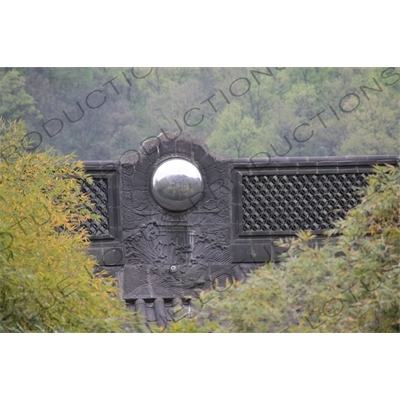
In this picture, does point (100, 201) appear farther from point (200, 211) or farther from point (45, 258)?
point (45, 258)

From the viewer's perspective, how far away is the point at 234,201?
5352mm

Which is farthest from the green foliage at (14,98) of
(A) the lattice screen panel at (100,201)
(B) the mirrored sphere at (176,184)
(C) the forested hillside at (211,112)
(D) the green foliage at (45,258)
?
(C) the forested hillside at (211,112)

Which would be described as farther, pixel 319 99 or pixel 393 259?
pixel 319 99

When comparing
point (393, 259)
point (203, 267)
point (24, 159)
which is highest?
point (24, 159)

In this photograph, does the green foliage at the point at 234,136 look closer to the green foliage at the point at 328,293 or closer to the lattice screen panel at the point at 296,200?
the lattice screen panel at the point at 296,200

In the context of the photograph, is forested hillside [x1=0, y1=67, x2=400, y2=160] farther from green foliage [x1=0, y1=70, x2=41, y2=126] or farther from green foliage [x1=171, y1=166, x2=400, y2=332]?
green foliage [x1=171, y1=166, x2=400, y2=332]

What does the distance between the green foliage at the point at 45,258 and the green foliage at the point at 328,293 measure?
20.3 inches

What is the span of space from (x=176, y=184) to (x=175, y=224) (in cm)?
26

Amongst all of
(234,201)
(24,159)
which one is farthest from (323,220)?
(24,159)

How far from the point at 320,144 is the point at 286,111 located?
0.68m

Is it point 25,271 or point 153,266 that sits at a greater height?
point 153,266

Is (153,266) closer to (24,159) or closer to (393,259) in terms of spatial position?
(24,159)
